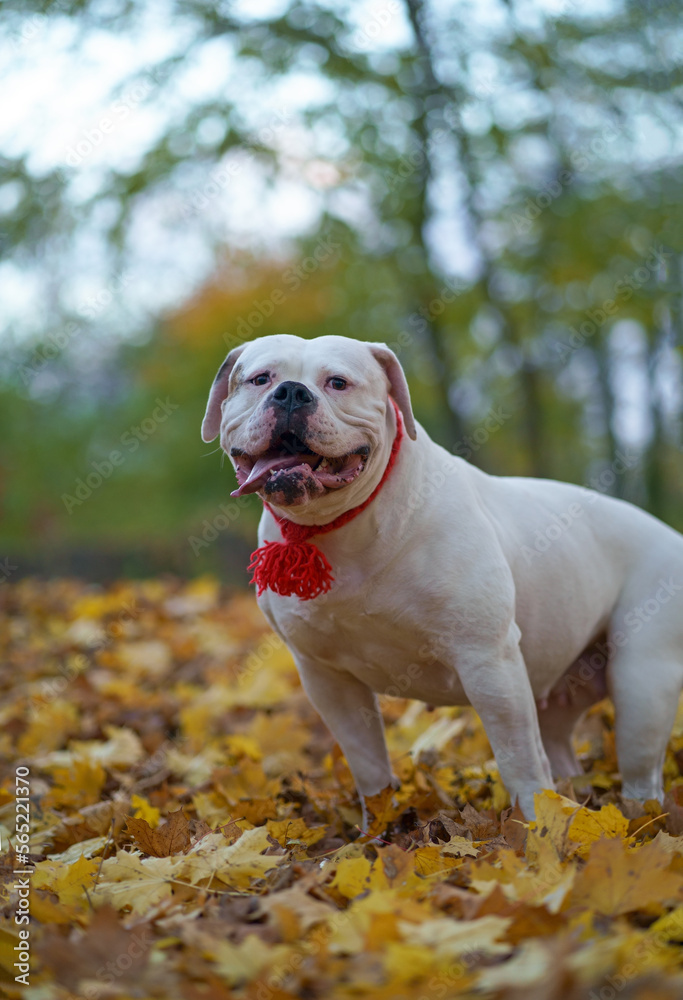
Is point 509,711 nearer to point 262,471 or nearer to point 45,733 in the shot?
point 262,471

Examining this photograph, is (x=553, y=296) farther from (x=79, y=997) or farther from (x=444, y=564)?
(x=79, y=997)

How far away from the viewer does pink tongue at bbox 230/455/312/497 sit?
236 centimetres

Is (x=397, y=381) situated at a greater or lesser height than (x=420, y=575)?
greater

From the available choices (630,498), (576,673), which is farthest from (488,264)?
(576,673)

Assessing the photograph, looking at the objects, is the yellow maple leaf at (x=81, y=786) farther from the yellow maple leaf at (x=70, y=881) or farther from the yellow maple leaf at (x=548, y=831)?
the yellow maple leaf at (x=548, y=831)

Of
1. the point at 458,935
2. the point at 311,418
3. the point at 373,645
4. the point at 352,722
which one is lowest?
the point at 352,722

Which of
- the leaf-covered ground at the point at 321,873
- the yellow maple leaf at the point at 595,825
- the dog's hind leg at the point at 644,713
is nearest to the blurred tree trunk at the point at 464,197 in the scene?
the leaf-covered ground at the point at 321,873

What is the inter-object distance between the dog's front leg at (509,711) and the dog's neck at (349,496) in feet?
1.81

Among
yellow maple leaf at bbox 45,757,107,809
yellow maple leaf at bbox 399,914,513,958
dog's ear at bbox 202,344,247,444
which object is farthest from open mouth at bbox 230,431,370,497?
yellow maple leaf at bbox 45,757,107,809

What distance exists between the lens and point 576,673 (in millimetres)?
3342

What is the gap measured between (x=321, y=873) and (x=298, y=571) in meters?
0.83

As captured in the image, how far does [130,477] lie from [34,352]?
299 cm

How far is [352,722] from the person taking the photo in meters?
2.97

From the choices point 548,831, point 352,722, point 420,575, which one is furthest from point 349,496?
point 548,831
